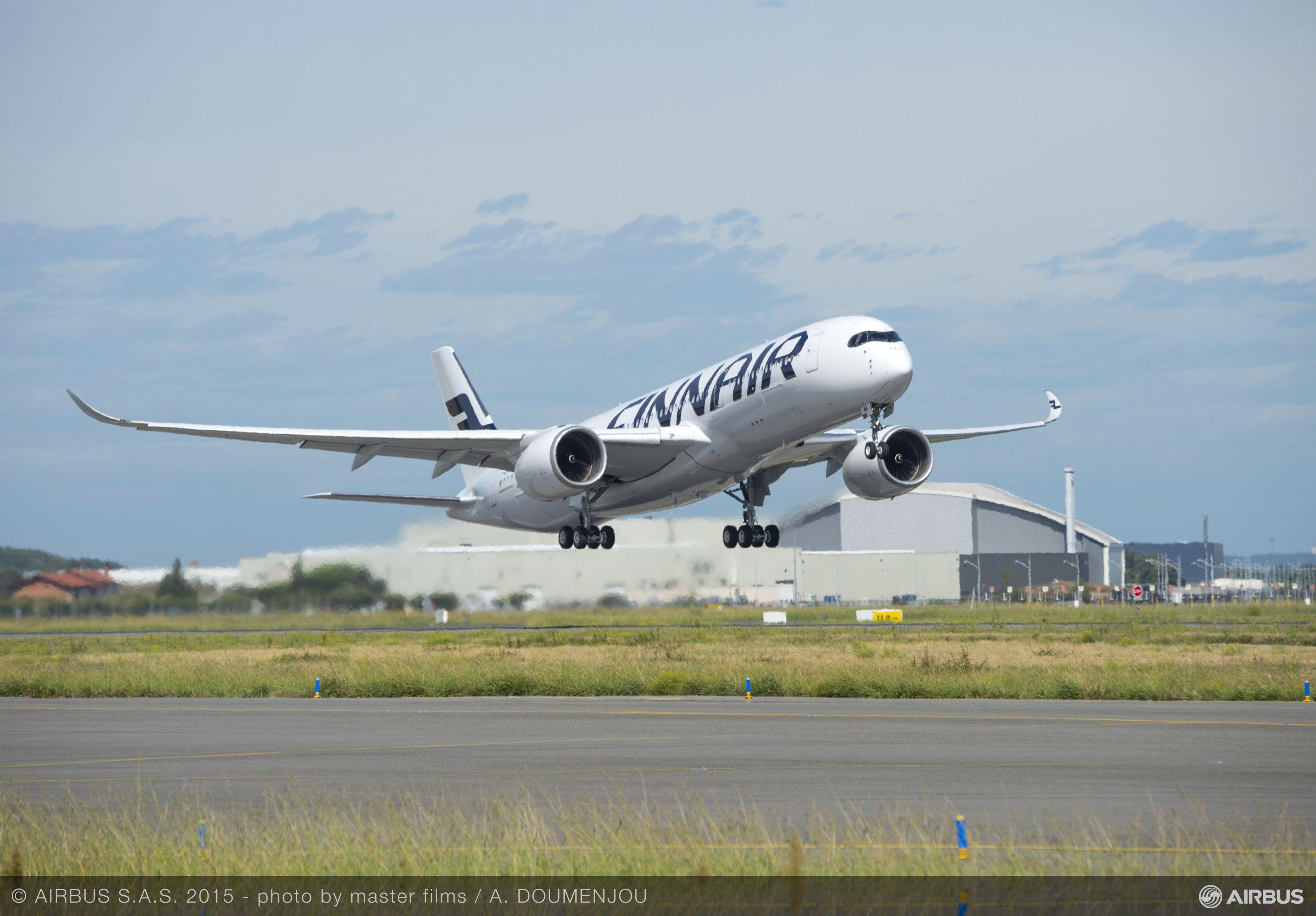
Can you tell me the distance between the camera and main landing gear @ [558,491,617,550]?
152 ft

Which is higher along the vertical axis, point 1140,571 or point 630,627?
point 1140,571

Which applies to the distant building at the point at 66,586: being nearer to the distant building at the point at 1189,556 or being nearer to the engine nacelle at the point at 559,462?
the engine nacelle at the point at 559,462

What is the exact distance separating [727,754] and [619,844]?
23.2 feet

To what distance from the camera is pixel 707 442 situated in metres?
40.2

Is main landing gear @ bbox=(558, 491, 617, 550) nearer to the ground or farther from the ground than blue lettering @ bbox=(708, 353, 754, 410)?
nearer to the ground

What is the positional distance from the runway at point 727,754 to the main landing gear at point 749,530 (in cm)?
2010

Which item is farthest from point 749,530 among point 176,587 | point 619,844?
point 619,844

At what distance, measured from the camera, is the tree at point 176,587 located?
5269cm

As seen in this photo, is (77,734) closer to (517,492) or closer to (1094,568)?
(517,492)

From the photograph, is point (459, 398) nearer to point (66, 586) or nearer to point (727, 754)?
point (66, 586)

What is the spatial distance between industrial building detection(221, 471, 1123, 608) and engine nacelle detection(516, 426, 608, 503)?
14.1 meters

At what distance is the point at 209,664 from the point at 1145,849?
34221 millimetres
